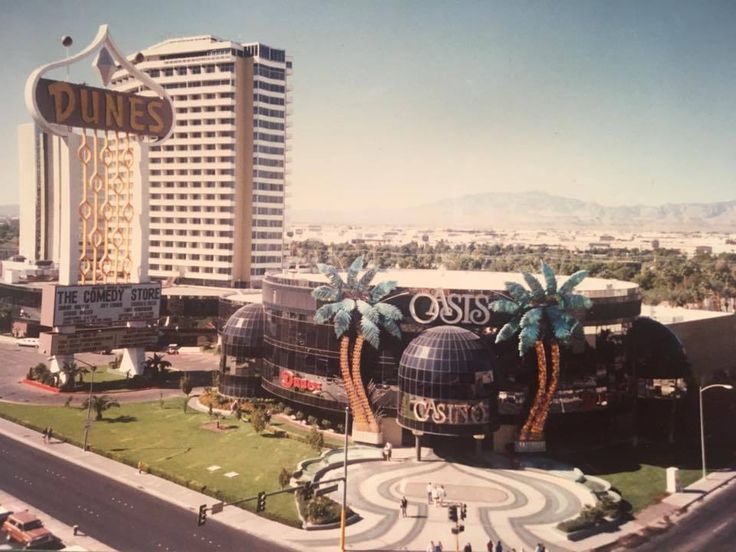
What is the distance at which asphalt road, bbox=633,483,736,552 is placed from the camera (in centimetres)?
4178

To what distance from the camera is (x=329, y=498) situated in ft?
158

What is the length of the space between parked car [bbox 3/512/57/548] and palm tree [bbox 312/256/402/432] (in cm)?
3016

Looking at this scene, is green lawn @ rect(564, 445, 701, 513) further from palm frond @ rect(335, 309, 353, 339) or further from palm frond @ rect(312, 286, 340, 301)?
palm frond @ rect(312, 286, 340, 301)

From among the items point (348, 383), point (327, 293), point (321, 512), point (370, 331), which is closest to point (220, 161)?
point (327, 293)

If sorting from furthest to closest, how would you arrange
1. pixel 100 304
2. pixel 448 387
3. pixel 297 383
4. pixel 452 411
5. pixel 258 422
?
pixel 100 304, pixel 297 383, pixel 258 422, pixel 448 387, pixel 452 411

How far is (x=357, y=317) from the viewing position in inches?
2501

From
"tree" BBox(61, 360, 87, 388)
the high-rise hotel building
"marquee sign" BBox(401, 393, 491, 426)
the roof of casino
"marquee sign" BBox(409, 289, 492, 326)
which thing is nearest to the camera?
"marquee sign" BBox(401, 393, 491, 426)

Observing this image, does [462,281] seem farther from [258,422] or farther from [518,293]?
[258,422]

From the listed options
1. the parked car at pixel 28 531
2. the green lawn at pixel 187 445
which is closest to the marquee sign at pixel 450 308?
the green lawn at pixel 187 445

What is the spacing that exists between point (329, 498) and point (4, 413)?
4397 cm

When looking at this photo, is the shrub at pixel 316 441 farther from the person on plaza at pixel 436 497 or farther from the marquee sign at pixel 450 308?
the person on plaza at pixel 436 497

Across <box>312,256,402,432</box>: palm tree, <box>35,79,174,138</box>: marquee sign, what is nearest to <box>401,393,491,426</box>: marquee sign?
<box>312,256,402,432</box>: palm tree

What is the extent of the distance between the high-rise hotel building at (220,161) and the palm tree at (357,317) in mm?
89109

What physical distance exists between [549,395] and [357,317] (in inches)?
800
